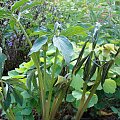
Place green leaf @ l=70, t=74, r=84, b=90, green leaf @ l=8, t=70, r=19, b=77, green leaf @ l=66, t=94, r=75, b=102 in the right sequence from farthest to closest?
green leaf @ l=8, t=70, r=19, b=77, green leaf @ l=66, t=94, r=75, b=102, green leaf @ l=70, t=74, r=84, b=90

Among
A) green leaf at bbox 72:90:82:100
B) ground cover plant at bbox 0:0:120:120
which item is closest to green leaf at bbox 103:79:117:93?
ground cover plant at bbox 0:0:120:120

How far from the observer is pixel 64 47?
116 cm

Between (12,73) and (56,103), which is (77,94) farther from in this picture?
(12,73)

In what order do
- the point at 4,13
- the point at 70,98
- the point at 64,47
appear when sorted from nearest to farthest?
the point at 64,47, the point at 4,13, the point at 70,98

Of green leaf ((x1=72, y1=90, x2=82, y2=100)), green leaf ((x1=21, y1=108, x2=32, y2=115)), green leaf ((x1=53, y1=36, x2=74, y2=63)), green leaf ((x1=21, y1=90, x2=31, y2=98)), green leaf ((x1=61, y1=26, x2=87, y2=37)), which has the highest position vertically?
green leaf ((x1=61, y1=26, x2=87, y2=37))

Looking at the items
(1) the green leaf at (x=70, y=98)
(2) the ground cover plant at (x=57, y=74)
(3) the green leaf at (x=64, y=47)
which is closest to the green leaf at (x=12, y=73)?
(2) the ground cover plant at (x=57, y=74)

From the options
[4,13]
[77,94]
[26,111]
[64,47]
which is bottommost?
[26,111]

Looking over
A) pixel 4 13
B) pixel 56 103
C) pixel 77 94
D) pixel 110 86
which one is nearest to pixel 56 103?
pixel 56 103

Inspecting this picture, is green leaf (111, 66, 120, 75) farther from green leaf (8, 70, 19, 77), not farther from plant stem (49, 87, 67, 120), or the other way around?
green leaf (8, 70, 19, 77)

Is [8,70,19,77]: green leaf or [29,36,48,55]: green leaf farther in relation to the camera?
[8,70,19,77]: green leaf

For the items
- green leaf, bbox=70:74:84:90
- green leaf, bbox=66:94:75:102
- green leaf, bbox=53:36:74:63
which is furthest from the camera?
green leaf, bbox=66:94:75:102

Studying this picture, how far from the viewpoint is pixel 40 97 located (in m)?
1.49

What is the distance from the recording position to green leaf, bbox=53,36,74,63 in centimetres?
114

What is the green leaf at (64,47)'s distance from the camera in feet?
3.73
